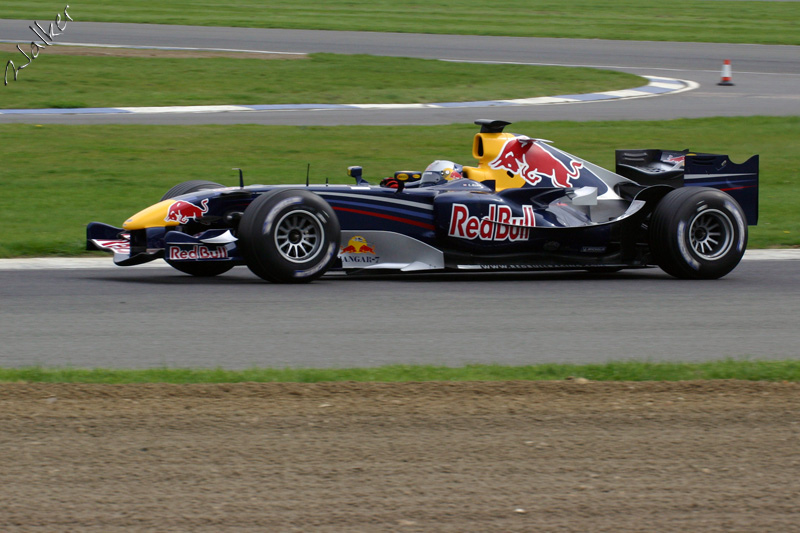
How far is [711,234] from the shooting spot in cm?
965

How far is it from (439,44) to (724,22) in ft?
43.8

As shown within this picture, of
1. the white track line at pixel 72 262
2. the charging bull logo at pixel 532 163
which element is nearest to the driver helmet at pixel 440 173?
the charging bull logo at pixel 532 163

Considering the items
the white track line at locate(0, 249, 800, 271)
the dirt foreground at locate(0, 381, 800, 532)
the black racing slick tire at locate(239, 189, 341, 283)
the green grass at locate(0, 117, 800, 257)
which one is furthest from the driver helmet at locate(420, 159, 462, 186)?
the dirt foreground at locate(0, 381, 800, 532)

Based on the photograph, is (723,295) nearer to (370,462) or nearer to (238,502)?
(370,462)

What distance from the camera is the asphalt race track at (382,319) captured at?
21.4 feet

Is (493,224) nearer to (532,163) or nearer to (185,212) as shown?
(532,163)

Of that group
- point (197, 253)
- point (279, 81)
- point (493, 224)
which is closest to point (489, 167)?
point (493, 224)

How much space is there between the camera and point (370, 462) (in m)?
4.54

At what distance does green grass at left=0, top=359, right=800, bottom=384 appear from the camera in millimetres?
5707

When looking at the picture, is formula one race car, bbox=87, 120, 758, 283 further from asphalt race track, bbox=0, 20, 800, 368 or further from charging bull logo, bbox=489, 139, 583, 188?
asphalt race track, bbox=0, 20, 800, 368

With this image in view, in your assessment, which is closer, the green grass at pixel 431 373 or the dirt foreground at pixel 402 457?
the dirt foreground at pixel 402 457

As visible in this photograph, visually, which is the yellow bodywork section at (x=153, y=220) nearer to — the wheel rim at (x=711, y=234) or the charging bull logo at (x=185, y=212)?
the charging bull logo at (x=185, y=212)

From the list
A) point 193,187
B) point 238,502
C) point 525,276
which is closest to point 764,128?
point 525,276

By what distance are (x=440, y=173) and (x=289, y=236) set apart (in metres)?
1.80
